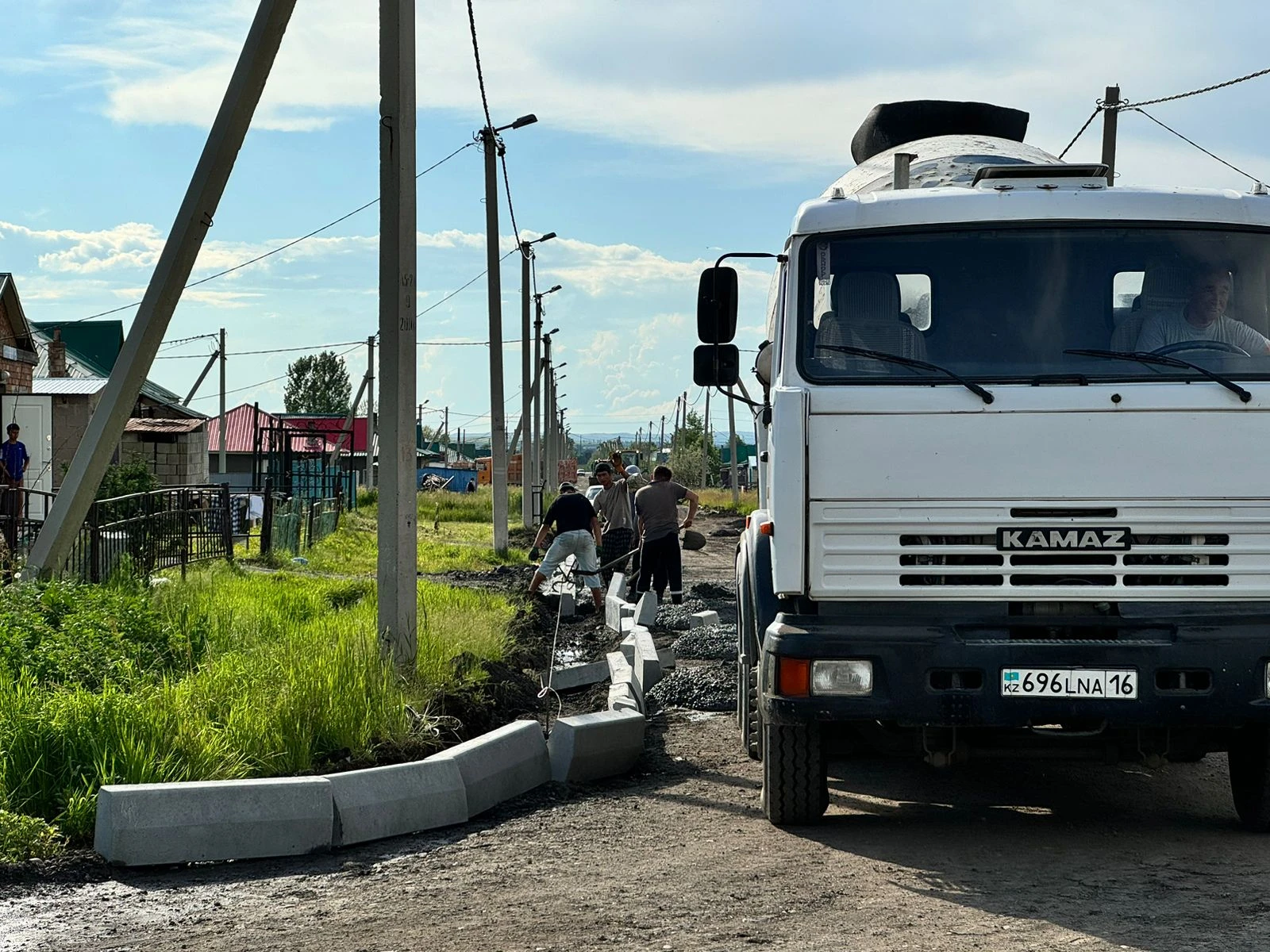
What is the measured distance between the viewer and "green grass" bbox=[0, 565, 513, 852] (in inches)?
239

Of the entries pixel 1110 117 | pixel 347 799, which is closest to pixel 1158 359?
pixel 347 799

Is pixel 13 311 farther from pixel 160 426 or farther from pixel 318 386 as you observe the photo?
pixel 318 386

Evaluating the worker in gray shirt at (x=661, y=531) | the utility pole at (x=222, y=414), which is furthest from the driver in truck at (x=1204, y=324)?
the utility pole at (x=222, y=414)

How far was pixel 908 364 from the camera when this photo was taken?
5.81m

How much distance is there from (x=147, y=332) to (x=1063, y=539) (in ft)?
25.0

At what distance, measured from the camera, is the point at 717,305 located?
20.9ft

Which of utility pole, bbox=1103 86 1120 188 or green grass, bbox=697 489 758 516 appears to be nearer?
utility pole, bbox=1103 86 1120 188

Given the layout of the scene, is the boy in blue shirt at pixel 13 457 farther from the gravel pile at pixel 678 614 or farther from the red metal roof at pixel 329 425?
the red metal roof at pixel 329 425

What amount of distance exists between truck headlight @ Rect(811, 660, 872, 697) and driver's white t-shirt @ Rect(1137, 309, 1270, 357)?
1700mm

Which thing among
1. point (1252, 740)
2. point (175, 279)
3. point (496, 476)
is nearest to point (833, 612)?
point (1252, 740)

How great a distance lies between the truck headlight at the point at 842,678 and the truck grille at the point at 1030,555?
28cm

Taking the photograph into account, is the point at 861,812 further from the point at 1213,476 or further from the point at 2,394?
the point at 2,394

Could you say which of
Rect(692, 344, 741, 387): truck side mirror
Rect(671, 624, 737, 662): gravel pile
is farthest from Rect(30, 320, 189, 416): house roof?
Rect(692, 344, 741, 387): truck side mirror

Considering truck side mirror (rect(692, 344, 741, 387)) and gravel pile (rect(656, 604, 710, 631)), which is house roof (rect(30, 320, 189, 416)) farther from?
truck side mirror (rect(692, 344, 741, 387))
